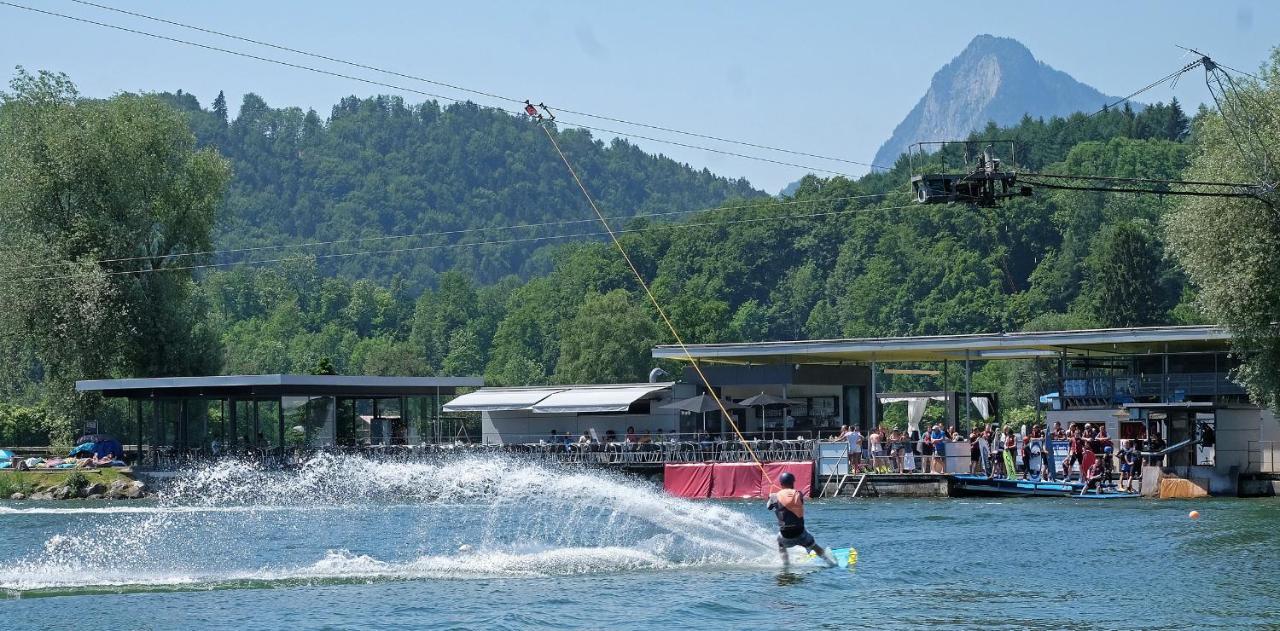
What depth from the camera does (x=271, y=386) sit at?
178 feet

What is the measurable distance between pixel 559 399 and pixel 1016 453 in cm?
1876

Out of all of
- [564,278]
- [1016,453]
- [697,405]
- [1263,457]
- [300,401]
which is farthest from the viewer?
[564,278]

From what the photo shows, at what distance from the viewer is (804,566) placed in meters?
26.4

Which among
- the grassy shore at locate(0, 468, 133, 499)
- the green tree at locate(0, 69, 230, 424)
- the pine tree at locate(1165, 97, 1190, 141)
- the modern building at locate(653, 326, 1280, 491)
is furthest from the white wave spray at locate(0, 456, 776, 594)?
the pine tree at locate(1165, 97, 1190, 141)

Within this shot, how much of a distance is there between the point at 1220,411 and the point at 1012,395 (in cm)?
6047

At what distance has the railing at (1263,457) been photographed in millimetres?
44125

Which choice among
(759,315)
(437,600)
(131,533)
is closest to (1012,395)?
(759,315)

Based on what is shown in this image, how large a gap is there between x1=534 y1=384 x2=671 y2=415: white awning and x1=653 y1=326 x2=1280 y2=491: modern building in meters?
2.06

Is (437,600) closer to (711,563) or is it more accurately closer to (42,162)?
(711,563)

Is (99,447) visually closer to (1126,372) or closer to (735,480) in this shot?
(735,480)

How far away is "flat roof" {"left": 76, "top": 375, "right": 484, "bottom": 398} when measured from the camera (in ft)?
175

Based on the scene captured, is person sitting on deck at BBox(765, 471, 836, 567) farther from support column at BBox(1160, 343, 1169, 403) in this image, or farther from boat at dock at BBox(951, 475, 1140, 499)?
support column at BBox(1160, 343, 1169, 403)

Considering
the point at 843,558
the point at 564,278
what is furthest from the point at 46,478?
the point at 564,278

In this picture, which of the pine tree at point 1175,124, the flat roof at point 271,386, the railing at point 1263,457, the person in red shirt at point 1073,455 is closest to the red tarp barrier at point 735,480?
the person in red shirt at point 1073,455
